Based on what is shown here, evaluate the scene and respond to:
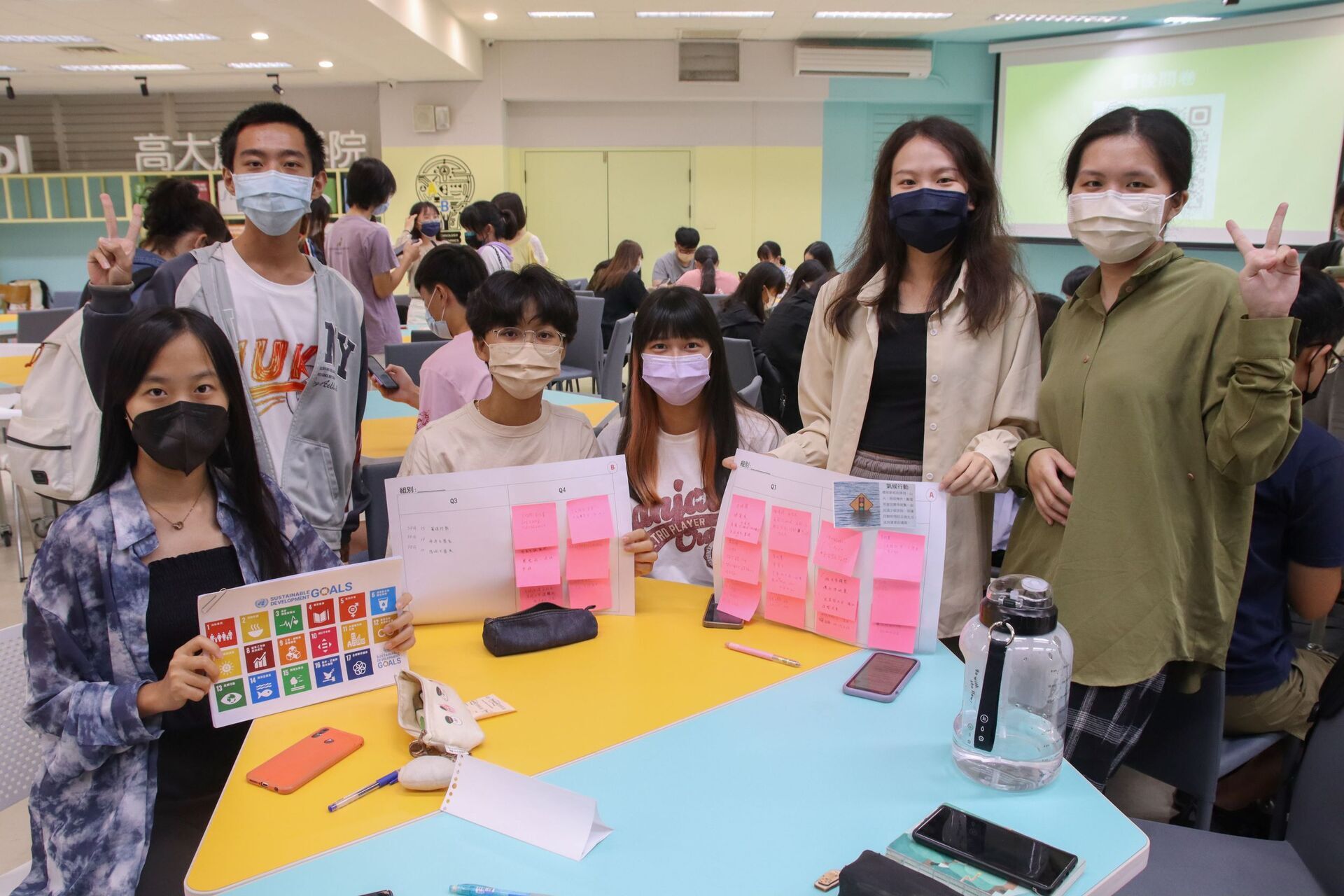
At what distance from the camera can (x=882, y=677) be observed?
1.54 metres

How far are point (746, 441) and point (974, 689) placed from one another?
96 centimetres

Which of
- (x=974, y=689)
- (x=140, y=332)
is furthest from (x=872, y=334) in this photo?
(x=140, y=332)

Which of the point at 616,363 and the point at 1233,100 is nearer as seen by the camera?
the point at 616,363

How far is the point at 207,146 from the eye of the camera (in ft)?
34.9

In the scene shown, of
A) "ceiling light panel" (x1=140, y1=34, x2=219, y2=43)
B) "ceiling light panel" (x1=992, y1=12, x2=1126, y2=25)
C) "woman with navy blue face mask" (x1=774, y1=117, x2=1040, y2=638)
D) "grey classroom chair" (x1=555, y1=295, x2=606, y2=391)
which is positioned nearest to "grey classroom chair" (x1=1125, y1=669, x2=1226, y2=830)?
"woman with navy blue face mask" (x1=774, y1=117, x2=1040, y2=638)

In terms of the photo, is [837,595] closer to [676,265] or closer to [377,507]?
[377,507]

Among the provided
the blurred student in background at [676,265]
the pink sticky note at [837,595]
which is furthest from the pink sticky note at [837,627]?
the blurred student in background at [676,265]

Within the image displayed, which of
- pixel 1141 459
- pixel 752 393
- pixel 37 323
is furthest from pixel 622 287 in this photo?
pixel 1141 459

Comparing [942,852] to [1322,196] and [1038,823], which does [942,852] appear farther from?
[1322,196]

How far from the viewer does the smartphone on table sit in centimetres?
148

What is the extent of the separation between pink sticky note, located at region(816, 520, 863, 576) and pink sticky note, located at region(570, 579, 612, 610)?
42 cm

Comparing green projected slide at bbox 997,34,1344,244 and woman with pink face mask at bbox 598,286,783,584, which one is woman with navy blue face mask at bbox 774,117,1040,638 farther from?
green projected slide at bbox 997,34,1344,244

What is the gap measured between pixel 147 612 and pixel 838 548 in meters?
1.17

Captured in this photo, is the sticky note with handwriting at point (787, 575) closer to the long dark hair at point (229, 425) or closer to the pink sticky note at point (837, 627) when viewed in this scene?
the pink sticky note at point (837, 627)
